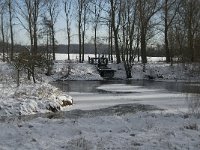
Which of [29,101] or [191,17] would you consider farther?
[191,17]

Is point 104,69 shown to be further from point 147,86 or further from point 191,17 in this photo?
point 147,86

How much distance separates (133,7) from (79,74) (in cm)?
960

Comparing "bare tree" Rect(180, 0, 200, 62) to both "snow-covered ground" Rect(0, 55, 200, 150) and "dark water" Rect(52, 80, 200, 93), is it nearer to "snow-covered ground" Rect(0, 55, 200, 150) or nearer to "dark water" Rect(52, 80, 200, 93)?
"dark water" Rect(52, 80, 200, 93)

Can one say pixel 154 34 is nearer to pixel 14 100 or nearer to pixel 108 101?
pixel 108 101

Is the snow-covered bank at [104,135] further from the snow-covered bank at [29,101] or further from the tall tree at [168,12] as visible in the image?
the tall tree at [168,12]

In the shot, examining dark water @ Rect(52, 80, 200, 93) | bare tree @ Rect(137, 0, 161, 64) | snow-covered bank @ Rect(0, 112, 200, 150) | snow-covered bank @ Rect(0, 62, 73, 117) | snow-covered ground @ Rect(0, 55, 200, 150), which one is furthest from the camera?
bare tree @ Rect(137, 0, 161, 64)

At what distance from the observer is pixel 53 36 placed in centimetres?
6053

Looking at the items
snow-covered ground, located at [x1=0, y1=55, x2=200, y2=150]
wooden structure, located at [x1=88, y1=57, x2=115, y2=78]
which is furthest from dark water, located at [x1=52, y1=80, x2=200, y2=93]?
wooden structure, located at [x1=88, y1=57, x2=115, y2=78]

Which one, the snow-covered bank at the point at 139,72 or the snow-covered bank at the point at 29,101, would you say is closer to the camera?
the snow-covered bank at the point at 29,101

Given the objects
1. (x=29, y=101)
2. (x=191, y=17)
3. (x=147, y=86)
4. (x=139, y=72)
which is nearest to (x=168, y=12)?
(x=191, y=17)

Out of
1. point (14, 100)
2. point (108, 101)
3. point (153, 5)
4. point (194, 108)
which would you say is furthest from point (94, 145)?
point (153, 5)

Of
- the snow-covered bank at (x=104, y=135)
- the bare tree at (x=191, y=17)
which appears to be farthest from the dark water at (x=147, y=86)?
the bare tree at (x=191, y=17)

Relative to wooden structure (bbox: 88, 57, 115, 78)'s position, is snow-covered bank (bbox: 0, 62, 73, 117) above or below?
below

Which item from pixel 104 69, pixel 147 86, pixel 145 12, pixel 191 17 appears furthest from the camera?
pixel 191 17
